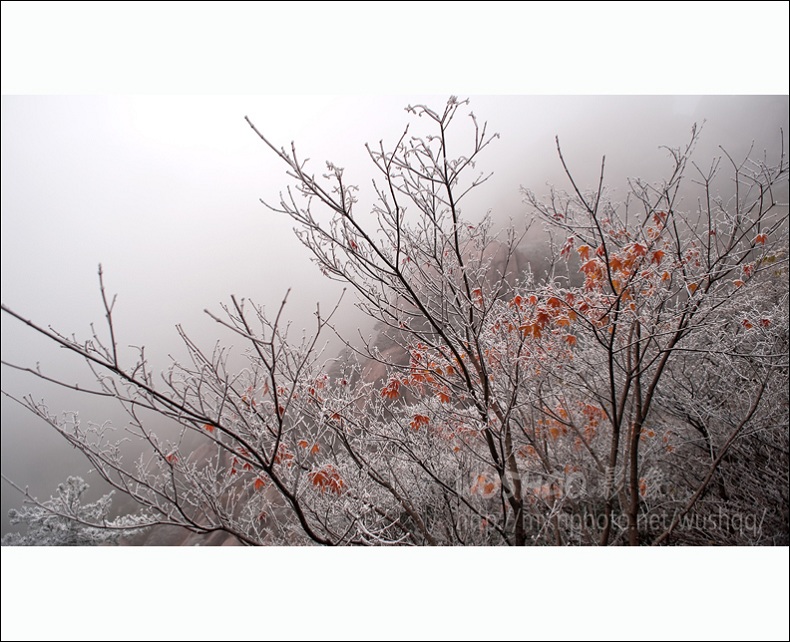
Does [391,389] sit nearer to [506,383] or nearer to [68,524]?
[506,383]

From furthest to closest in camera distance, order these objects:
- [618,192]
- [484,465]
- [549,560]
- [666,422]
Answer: [666,422]
[618,192]
[484,465]
[549,560]

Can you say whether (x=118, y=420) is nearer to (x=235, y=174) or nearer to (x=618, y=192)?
(x=235, y=174)

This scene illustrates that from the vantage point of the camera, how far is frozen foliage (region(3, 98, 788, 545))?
5.35ft

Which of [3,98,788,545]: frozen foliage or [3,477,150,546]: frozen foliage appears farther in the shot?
[3,477,150,546]: frozen foliage

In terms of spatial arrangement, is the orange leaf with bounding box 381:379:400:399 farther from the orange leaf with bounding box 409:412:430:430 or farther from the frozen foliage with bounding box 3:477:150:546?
the frozen foliage with bounding box 3:477:150:546

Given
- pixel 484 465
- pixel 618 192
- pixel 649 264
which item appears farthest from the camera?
pixel 618 192

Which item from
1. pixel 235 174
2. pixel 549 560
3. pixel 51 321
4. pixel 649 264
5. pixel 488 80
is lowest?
pixel 549 560

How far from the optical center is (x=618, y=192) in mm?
2154

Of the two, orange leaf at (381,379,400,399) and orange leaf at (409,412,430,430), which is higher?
orange leaf at (381,379,400,399)

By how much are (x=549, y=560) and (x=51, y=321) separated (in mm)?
2442

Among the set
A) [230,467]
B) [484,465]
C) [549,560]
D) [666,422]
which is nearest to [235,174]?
[230,467]

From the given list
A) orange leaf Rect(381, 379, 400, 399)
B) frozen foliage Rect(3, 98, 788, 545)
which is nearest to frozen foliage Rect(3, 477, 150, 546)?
frozen foliage Rect(3, 98, 788, 545)

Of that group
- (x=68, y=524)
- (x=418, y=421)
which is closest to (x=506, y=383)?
(x=418, y=421)

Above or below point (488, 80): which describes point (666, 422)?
below
